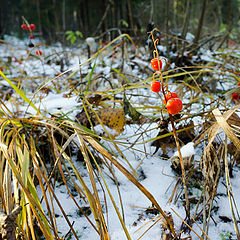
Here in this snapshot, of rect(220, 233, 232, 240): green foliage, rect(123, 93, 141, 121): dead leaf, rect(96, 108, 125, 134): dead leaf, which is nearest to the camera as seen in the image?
rect(220, 233, 232, 240): green foliage

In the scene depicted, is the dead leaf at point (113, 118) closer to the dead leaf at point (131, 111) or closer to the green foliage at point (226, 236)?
the dead leaf at point (131, 111)

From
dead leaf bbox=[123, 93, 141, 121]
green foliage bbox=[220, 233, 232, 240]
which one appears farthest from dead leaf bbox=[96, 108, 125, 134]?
green foliage bbox=[220, 233, 232, 240]

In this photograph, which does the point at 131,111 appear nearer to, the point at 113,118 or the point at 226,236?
the point at 113,118

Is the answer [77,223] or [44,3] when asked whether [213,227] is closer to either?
[77,223]

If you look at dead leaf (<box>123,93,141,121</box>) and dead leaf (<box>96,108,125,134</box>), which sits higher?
dead leaf (<box>123,93,141,121</box>)

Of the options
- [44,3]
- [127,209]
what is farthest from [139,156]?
[44,3]

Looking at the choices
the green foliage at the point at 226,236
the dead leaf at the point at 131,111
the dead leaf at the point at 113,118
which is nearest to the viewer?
the green foliage at the point at 226,236

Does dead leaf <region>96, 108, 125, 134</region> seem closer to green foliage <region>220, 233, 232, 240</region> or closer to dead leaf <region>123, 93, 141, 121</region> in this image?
dead leaf <region>123, 93, 141, 121</region>

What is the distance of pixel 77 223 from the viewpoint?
0.67 meters

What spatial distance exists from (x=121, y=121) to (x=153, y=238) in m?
0.51

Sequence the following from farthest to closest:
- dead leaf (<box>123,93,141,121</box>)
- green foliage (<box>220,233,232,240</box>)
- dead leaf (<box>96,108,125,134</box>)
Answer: dead leaf (<box>96,108,125,134</box>) → dead leaf (<box>123,93,141,121</box>) → green foliage (<box>220,233,232,240</box>)

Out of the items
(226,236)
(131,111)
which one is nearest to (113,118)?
(131,111)

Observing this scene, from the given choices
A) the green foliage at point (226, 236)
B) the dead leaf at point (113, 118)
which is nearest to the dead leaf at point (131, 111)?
the dead leaf at point (113, 118)

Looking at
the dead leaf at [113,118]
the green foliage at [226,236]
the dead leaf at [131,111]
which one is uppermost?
the dead leaf at [131,111]
